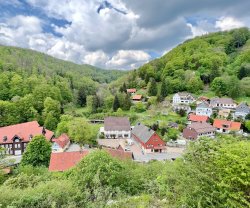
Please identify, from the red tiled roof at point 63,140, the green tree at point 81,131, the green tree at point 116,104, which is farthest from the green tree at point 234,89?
the red tiled roof at point 63,140

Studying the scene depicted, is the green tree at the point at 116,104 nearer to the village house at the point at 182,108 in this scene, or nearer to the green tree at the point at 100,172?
the village house at the point at 182,108

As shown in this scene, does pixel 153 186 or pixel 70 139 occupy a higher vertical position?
pixel 153 186

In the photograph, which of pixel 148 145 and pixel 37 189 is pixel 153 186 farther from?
pixel 148 145

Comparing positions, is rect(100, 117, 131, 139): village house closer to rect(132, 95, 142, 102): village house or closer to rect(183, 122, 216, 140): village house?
rect(183, 122, 216, 140): village house

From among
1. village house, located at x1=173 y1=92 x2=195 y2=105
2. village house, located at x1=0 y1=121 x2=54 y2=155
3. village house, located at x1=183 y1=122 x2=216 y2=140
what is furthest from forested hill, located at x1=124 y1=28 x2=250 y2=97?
village house, located at x1=0 y1=121 x2=54 y2=155

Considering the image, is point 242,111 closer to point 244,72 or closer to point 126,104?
point 244,72

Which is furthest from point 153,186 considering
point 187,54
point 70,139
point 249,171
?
point 187,54
